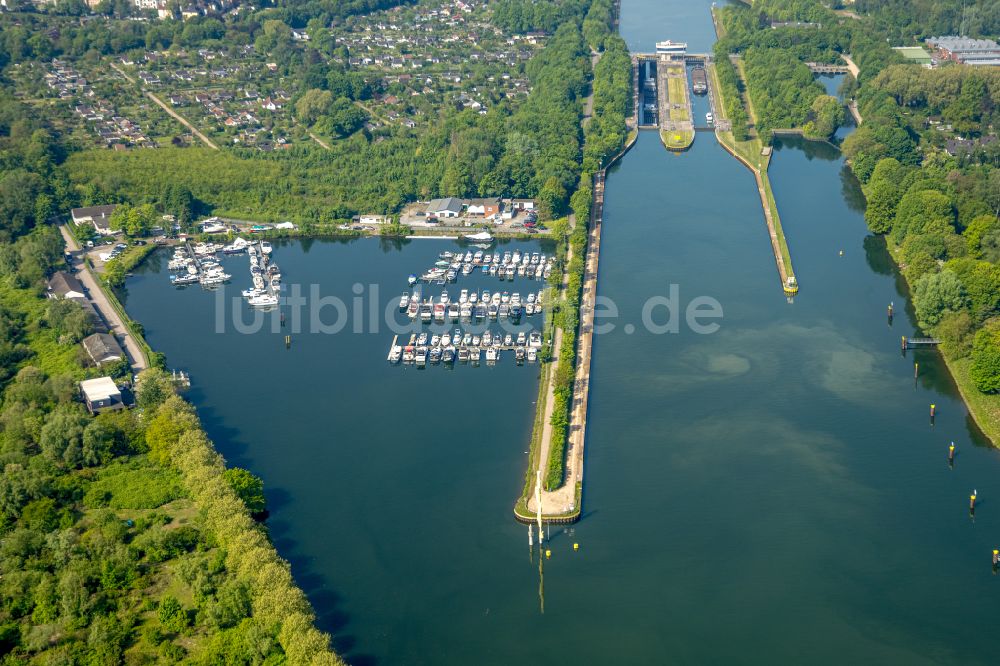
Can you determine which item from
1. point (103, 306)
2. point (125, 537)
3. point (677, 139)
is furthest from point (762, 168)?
point (125, 537)

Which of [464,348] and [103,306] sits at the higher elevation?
[464,348]

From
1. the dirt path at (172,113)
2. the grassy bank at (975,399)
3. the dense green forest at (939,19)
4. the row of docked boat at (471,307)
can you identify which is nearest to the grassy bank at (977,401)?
the grassy bank at (975,399)

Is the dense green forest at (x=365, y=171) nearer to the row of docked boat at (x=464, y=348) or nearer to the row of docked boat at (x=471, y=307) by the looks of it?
the row of docked boat at (x=471, y=307)

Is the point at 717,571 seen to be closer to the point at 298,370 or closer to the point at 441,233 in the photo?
the point at 298,370

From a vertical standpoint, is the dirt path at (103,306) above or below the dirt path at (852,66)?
below

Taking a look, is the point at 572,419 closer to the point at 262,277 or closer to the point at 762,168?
the point at 262,277

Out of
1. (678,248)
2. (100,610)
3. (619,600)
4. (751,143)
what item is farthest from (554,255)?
(100,610)
